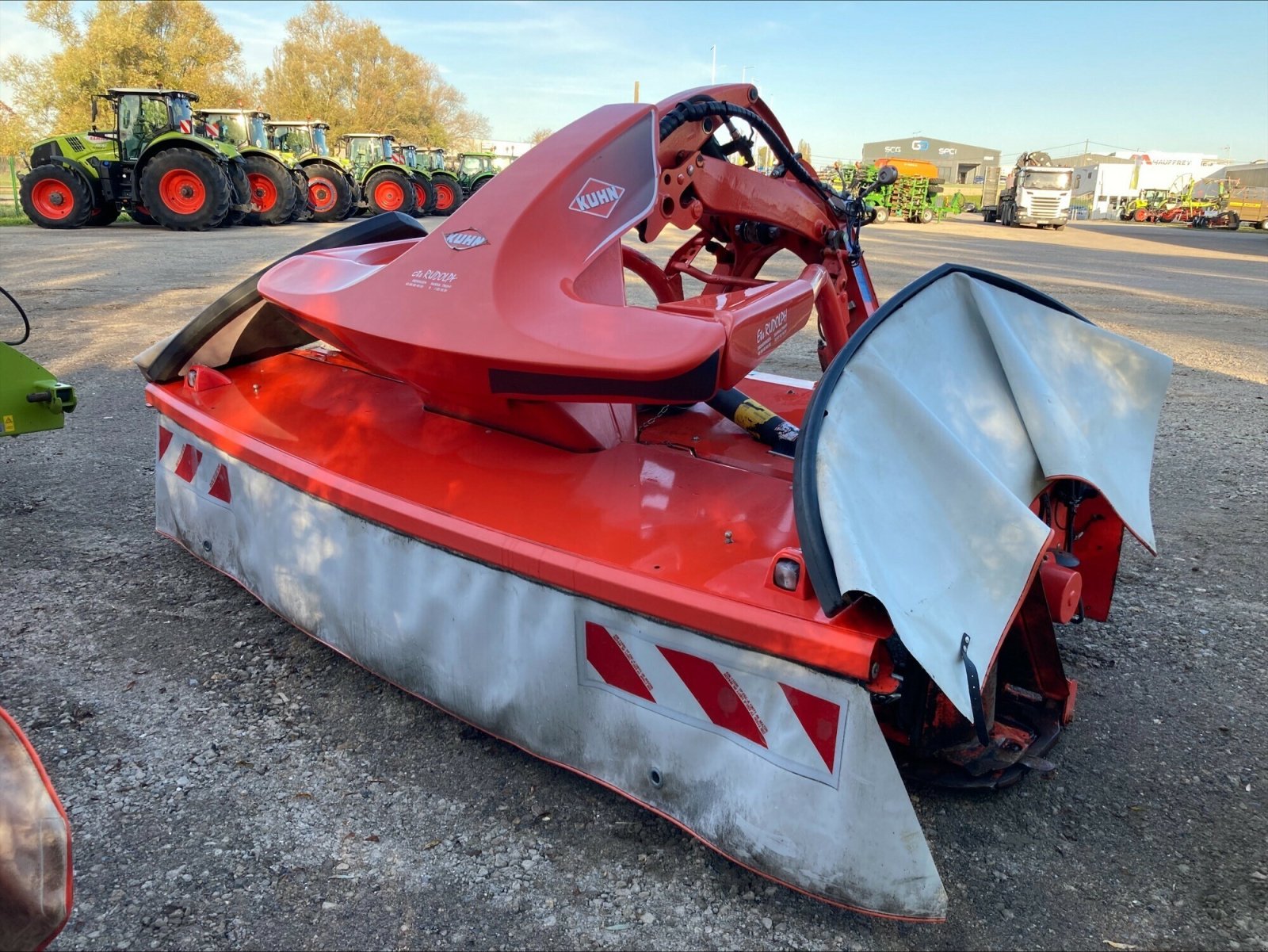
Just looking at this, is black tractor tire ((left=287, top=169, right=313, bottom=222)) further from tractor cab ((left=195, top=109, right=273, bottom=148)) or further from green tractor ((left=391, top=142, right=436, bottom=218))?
green tractor ((left=391, top=142, right=436, bottom=218))

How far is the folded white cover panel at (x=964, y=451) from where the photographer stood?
Answer: 1.66m

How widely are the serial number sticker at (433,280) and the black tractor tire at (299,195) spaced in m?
17.7

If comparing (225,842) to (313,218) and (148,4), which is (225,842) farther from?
(148,4)

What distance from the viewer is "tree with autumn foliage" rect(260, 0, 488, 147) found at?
2221 inches

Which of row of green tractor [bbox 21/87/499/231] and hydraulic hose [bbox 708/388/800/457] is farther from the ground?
row of green tractor [bbox 21/87/499/231]

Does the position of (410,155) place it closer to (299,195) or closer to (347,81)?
(299,195)

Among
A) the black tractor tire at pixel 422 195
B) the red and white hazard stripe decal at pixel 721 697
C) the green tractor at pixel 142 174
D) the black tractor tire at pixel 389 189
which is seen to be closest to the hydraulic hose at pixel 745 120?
the red and white hazard stripe decal at pixel 721 697

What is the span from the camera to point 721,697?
70.4 inches

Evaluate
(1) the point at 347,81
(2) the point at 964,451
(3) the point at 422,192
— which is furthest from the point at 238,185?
(1) the point at 347,81

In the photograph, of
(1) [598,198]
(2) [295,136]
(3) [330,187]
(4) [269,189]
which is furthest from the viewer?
(2) [295,136]

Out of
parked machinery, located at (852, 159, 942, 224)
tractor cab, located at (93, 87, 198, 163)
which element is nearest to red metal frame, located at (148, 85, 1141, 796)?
tractor cab, located at (93, 87, 198, 163)

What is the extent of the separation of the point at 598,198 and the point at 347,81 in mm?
63651

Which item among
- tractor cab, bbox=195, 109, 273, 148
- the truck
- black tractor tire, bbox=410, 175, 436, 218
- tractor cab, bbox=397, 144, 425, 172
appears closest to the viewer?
tractor cab, bbox=195, 109, 273, 148

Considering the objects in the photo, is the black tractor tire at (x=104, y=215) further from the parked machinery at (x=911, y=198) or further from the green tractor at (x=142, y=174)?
the parked machinery at (x=911, y=198)
